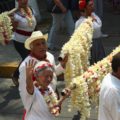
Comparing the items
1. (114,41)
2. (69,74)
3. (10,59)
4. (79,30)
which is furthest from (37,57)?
(114,41)

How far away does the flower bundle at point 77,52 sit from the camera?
21.2ft

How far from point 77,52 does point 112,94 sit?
153 centimetres

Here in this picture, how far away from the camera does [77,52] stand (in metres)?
6.61

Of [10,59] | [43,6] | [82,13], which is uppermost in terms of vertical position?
[82,13]

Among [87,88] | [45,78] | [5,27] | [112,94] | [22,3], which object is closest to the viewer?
[112,94]

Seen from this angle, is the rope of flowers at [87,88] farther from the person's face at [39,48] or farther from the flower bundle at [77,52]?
the person's face at [39,48]

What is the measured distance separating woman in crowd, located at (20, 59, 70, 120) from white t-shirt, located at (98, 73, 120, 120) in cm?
56

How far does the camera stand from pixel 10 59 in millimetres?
11430

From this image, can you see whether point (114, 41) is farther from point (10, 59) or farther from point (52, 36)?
point (10, 59)

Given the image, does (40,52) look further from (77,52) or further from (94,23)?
(94,23)

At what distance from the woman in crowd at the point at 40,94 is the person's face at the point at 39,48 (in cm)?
56

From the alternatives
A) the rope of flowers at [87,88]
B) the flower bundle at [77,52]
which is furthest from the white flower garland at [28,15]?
the rope of flowers at [87,88]

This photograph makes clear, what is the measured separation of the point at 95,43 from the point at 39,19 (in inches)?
217

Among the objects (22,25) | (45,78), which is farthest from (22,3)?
(45,78)
